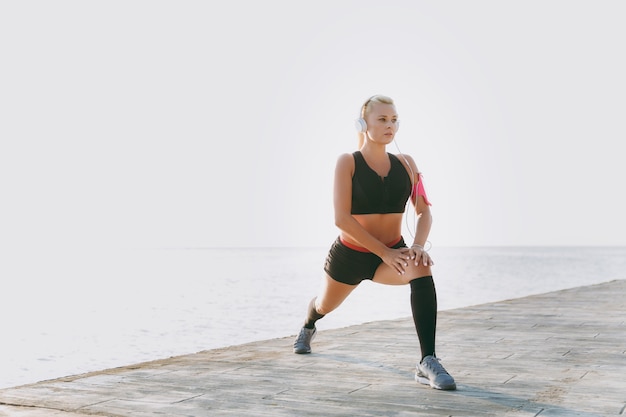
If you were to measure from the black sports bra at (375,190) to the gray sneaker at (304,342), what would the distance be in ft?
3.63

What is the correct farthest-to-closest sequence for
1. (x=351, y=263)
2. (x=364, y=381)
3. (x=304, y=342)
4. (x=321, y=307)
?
(x=304, y=342) < (x=321, y=307) < (x=351, y=263) < (x=364, y=381)

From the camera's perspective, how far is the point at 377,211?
15.9ft

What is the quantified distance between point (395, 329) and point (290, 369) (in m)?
2.21

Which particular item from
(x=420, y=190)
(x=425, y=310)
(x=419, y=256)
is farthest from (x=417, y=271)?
(x=420, y=190)

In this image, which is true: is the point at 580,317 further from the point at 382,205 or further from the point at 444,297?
the point at 444,297

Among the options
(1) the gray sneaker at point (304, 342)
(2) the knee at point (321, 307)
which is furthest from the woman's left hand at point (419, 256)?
(1) the gray sneaker at point (304, 342)

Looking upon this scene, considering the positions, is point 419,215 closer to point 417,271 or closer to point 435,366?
point 417,271

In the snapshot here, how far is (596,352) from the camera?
5.52m

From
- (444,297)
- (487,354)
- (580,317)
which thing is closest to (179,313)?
(444,297)

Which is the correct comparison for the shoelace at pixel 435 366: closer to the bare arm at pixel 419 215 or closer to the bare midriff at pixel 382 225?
the bare arm at pixel 419 215

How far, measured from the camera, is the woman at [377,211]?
4621mm

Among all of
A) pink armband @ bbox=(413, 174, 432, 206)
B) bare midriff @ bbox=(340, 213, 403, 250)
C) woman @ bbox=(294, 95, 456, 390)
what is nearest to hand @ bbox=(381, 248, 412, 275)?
woman @ bbox=(294, 95, 456, 390)

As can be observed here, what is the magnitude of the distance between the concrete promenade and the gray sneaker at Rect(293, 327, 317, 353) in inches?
3.1

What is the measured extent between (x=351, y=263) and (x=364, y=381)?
2.61 ft
